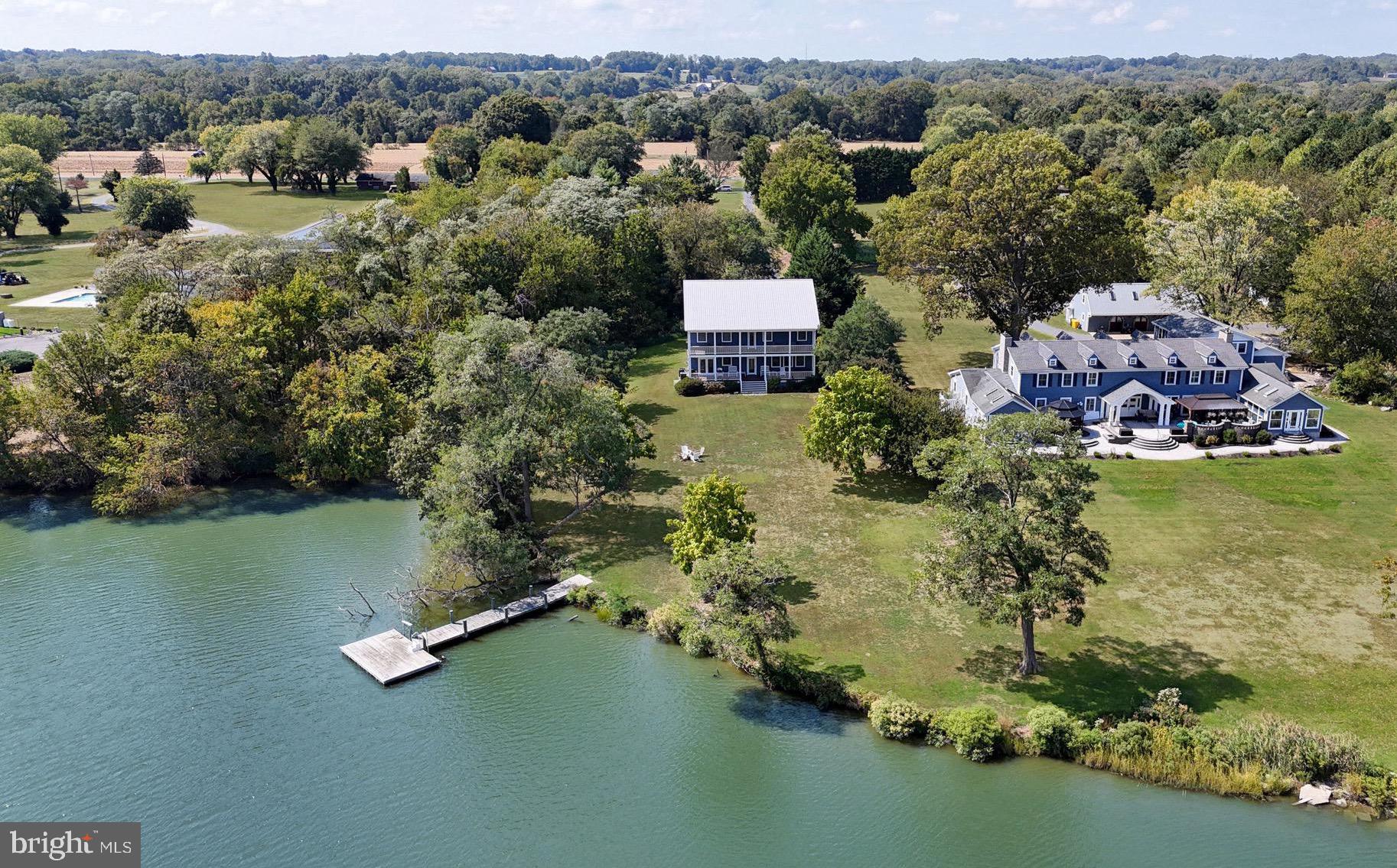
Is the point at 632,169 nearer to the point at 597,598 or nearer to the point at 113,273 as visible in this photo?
the point at 113,273

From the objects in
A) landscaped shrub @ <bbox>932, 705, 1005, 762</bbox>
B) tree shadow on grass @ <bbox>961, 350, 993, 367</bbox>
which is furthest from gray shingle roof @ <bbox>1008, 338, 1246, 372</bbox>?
landscaped shrub @ <bbox>932, 705, 1005, 762</bbox>

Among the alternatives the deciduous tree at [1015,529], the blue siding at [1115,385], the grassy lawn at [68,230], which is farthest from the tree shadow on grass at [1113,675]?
the grassy lawn at [68,230]

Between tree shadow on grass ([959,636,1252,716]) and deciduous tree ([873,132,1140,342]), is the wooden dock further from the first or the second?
deciduous tree ([873,132,1140,342])

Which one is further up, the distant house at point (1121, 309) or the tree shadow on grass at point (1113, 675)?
the distant house at point (1121, 309)

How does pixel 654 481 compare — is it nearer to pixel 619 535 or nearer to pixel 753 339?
pixel 619 535

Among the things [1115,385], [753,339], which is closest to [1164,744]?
[1115,385]

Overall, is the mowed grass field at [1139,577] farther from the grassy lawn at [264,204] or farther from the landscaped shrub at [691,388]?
the grassy lawn at [264,204]

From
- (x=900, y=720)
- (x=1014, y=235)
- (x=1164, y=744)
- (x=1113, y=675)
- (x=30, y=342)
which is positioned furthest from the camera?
(x=30, y=342)
